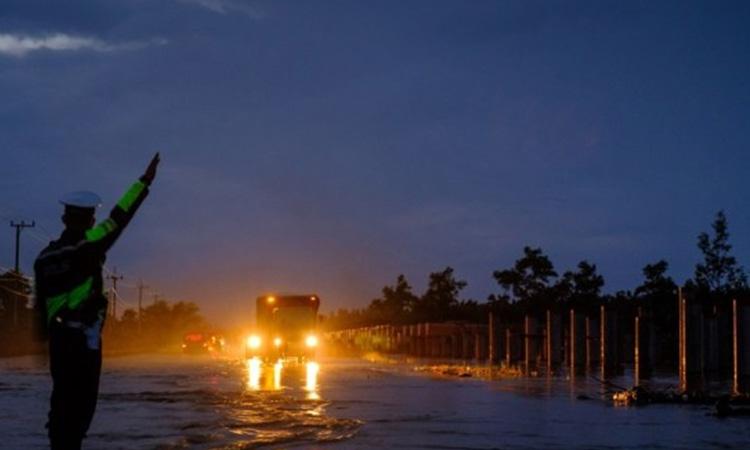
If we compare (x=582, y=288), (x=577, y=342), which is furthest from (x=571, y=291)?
(x=577, y=342)

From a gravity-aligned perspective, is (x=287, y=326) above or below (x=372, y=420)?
above

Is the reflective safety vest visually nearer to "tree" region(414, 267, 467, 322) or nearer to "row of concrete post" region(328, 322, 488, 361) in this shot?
"row of concrete post" region(328, 322, 488, 361)

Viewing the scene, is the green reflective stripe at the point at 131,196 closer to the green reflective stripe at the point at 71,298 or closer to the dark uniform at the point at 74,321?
the dark uniform at the point at 74,321

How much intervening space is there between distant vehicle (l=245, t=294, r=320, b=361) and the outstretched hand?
43599 mm

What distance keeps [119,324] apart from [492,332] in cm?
13911

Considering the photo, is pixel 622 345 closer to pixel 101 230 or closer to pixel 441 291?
pixel 101 230

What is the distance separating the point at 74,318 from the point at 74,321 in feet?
0.07

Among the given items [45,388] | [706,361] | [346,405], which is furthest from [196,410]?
[706,361]

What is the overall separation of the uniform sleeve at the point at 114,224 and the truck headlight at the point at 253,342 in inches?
1801

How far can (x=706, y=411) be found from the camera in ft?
57.2


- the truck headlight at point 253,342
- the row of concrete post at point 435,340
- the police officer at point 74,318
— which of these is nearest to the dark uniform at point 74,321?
the police officer at point 74,318

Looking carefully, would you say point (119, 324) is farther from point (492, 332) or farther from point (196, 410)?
point (196, 410)

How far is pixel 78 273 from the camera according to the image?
352 inches

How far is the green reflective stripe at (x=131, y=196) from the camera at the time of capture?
9.09 metres
